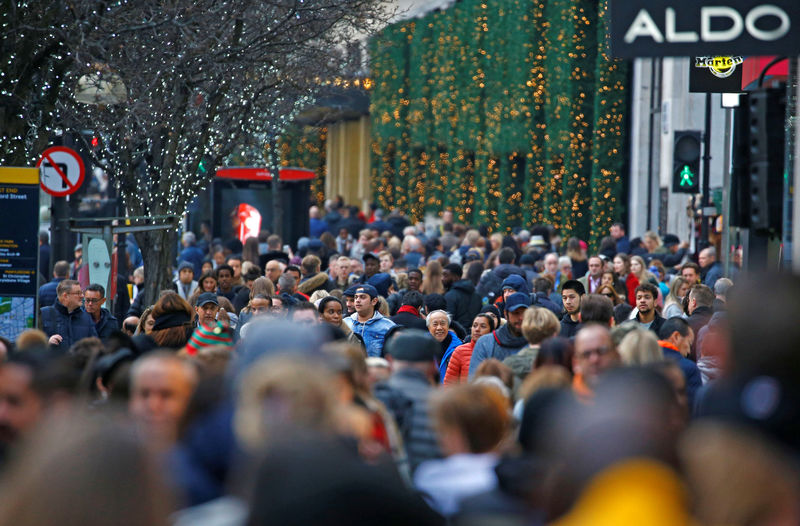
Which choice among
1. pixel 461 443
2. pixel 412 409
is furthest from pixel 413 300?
pixel 461 443

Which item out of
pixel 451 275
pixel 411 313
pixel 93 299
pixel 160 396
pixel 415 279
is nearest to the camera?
pixel 160 396

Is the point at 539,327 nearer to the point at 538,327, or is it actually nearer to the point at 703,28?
the point at 538,327

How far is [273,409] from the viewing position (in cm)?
439

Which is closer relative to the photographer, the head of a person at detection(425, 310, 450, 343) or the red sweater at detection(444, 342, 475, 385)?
the red sweater at detection(444, 342, 475, 385)

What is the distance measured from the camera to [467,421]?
17.6ft

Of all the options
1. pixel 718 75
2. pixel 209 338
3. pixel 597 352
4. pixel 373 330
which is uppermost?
pixel 718 75

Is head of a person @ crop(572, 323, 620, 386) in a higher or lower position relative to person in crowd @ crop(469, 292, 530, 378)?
higher

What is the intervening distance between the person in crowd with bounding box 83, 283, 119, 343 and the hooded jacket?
415cm

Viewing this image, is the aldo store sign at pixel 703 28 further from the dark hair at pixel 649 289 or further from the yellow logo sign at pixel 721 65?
the yellow logo sign at pixel 721 65

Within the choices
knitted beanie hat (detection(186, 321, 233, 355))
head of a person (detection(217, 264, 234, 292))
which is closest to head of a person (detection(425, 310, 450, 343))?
knitted beanie hat (detection(186, 321, 233, 355))

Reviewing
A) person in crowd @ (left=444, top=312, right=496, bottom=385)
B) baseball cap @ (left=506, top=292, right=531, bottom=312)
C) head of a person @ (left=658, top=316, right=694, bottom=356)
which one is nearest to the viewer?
head of a person @ (left=658, top=316, right=694, bottom=356)

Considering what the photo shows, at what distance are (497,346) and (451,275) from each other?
631 cm

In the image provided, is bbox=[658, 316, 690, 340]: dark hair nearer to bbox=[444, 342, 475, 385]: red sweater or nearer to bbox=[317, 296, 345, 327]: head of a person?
bbox=[444, 342, 475, 385]: red sweater

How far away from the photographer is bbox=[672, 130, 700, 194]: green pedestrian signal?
2091 centimetres
